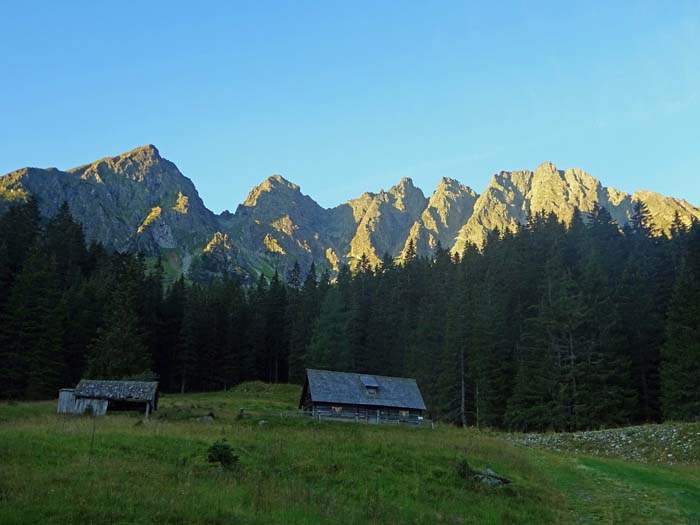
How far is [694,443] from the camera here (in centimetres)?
3656

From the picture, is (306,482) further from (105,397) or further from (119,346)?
(119,346)

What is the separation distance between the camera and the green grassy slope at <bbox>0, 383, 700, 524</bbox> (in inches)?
619

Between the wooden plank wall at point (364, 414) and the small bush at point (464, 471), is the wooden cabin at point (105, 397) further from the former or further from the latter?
the small bush at point (464, 471)

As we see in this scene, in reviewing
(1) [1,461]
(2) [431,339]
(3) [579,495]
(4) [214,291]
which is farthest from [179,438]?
(4) [214,291]

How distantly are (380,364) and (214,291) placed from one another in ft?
133

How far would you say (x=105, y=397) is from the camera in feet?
159

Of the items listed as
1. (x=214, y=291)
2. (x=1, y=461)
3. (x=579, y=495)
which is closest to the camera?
(x=1, y=461)

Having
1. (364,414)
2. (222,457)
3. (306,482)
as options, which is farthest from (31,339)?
(306,482)

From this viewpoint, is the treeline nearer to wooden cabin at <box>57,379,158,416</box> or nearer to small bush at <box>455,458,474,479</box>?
wooden cabin at <box>57,379,158,416</box>

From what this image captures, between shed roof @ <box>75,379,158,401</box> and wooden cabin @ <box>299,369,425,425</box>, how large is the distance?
14.0 m

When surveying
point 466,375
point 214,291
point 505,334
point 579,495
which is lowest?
point 579,495

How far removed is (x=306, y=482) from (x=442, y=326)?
6082cm

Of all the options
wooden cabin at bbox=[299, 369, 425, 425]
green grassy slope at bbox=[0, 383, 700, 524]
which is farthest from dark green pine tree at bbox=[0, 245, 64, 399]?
green grassy slope at bbox=[0, 383, 700, 524]

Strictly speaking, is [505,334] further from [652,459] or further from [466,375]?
[652,459]
